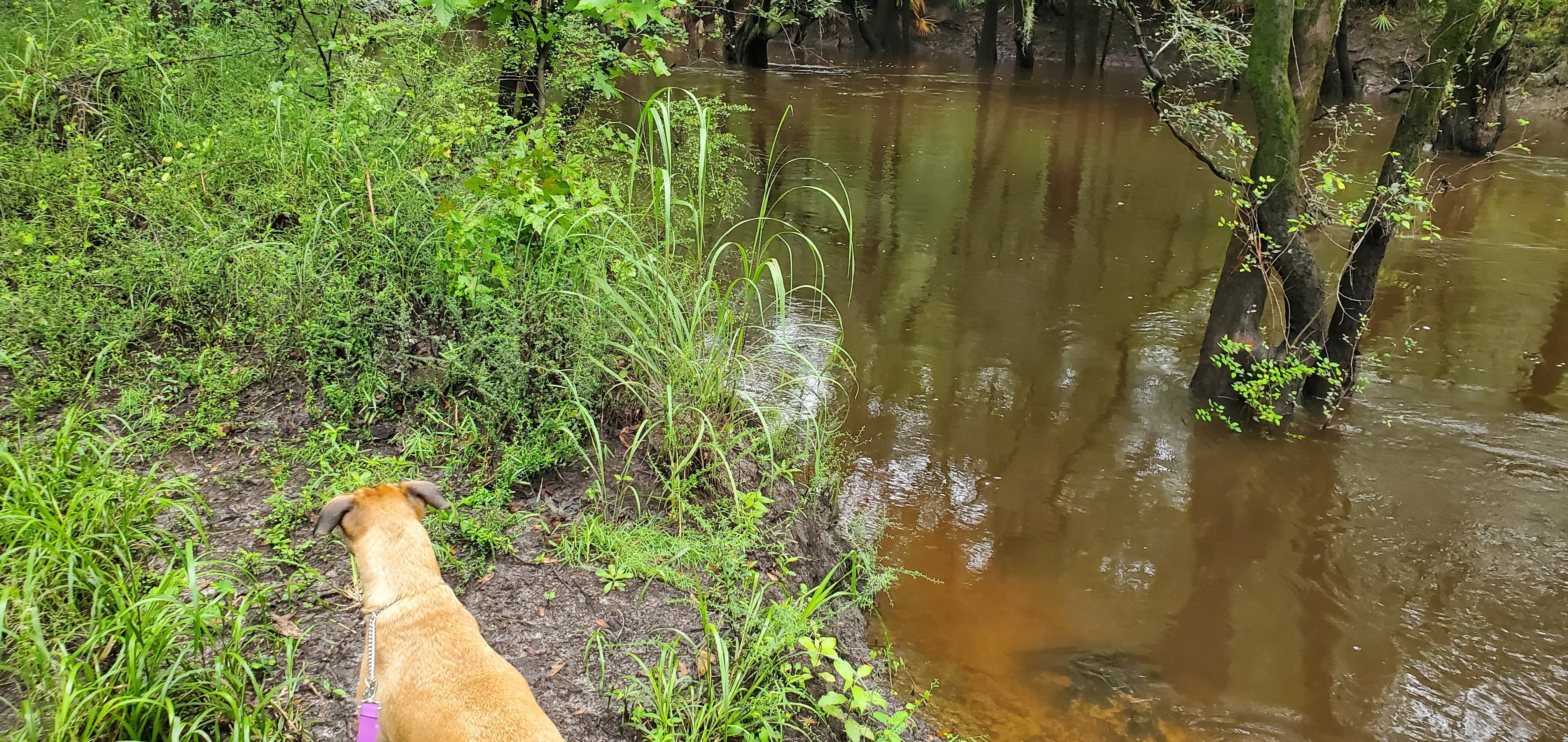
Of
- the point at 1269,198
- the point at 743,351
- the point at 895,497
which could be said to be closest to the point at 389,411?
the point at 743,351

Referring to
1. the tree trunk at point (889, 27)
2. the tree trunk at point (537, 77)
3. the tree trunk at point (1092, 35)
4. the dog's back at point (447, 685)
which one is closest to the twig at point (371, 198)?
the tree trunk at point (537, 77)

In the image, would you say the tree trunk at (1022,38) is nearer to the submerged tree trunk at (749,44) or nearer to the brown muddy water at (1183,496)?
the submerged tree trunk at (749,44)

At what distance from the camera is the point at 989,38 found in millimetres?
25750

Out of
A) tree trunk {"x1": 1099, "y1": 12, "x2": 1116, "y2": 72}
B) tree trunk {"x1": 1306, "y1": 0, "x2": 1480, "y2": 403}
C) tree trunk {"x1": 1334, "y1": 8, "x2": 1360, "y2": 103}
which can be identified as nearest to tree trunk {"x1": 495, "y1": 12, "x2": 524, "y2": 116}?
tree trunk {"x1": 1306, "y1": 0, "x2": 1480, "y2": 403}

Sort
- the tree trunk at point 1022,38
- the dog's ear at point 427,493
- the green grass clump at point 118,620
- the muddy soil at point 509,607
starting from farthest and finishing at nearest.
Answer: the tree trunk at point 1022,38, the muddy soil at point 509,607, the dog's ear at point 427,493, the green grass clump at point 118,620

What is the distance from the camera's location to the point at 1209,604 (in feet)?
14.5

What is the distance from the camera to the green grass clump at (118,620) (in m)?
2.06

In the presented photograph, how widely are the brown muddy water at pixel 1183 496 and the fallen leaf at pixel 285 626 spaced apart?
2409mm

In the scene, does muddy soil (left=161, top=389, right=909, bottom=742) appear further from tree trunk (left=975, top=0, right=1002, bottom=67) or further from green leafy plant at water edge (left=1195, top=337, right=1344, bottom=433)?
tree trunk (left=975, top=0, right=1002, bottom=67)

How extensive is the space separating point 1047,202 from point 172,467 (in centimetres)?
1010

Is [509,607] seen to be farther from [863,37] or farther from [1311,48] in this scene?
[863,37]

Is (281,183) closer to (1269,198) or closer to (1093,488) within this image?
(1093,488)

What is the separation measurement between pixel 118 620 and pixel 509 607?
1082mm

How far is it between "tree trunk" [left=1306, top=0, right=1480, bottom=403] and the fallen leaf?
240 inches
